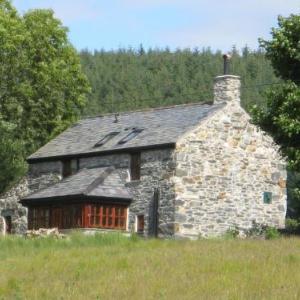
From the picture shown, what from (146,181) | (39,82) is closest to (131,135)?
(146,181)

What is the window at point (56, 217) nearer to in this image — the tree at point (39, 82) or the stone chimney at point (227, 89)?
the stone chimney at point (227, 89)

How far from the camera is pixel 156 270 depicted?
1059 inches

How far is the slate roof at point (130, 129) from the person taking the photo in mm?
49219

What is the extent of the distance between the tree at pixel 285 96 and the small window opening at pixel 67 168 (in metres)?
15.0

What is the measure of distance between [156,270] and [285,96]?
1399cm

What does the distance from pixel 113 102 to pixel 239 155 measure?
3395 inches

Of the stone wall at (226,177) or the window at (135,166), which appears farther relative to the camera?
the window at (135,166)

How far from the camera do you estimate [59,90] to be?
62.9 m

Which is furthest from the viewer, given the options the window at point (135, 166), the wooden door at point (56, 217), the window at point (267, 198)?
the window at point (267, 198)

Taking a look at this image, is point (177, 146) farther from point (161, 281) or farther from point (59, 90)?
point (161, 281)

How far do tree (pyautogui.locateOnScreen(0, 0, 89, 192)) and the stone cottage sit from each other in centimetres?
1003

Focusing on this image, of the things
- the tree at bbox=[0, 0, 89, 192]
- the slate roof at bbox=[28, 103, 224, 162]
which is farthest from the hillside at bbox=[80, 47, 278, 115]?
the slate roof at bbox=[28, 103, 224, 162]

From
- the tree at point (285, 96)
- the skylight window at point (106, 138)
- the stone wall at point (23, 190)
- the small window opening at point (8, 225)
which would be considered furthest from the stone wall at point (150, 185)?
the tree at point (285, 96)

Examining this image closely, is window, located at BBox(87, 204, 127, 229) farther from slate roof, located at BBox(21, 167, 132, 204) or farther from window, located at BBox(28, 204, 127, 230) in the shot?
slate roof, located at BBox(21, 167, 132, 204)
